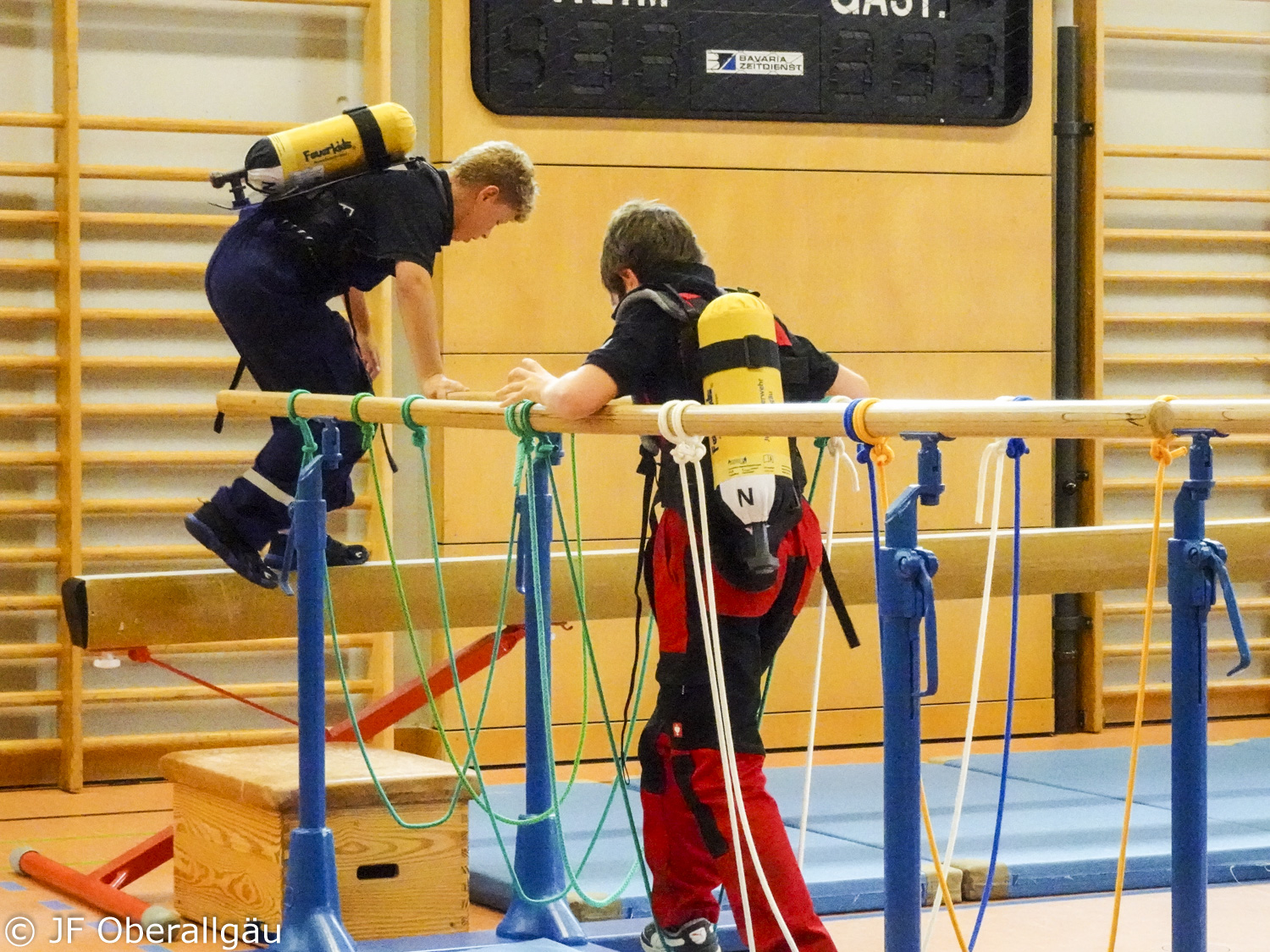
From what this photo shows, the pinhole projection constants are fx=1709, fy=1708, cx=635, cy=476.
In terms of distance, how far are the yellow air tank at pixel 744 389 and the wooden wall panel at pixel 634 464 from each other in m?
2.80

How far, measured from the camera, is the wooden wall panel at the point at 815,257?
551cm

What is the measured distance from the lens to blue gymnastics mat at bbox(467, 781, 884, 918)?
3654 millimetres

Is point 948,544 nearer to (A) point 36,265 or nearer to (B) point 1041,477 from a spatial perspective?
(B) point 1041,477

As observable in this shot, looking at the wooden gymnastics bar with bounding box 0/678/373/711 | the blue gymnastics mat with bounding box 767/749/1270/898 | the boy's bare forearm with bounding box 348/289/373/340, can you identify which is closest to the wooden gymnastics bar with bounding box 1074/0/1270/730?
the blue gymnastics mat with bounding box 767/749/1270/898

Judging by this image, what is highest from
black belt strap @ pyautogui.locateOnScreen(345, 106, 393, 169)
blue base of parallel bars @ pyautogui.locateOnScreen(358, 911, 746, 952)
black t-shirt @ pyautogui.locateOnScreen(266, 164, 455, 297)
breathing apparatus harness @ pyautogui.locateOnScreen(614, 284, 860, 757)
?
black belt strap @ pyautogui.locateOnScreen(345, 106, 393, 169)

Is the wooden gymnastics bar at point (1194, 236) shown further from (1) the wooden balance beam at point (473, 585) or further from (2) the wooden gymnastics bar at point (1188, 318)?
(1) the wooden balance beam at point (473, 585)

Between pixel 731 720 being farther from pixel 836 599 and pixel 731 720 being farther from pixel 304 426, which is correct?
pixel 304 426

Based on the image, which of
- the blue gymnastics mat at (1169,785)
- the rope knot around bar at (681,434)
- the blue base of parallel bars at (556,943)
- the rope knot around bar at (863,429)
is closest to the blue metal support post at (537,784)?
the blue base of parallel bars at (556,943)

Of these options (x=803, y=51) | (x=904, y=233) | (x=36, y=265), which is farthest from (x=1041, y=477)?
(x=36, y=265)

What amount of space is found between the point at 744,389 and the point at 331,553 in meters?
1.38

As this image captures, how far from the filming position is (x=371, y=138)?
379 centimetres

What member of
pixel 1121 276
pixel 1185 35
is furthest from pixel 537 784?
pixel 1185 35

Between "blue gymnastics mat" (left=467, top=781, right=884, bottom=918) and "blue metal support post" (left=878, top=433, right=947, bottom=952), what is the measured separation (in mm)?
1710

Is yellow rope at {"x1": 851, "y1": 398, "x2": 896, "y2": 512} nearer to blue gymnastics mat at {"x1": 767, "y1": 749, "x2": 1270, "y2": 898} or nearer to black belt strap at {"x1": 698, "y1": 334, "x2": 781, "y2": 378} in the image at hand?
black belt strap at {"x1": 698, "y1": 334, "x2": 781, "y2": 378}
